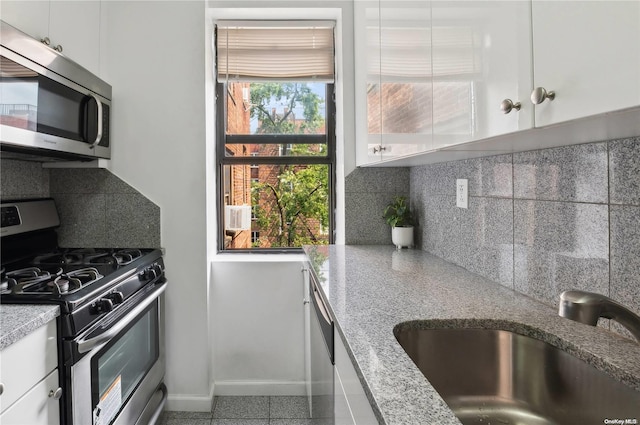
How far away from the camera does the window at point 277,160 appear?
2.57 m

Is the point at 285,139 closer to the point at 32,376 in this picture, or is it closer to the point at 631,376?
the point at 32,376

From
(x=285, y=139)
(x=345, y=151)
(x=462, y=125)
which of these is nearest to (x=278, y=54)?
(x=285, y=139)

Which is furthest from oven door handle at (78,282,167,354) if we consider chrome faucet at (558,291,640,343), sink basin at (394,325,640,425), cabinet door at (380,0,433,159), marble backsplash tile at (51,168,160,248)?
chrome faucet at (558,291,640,343)

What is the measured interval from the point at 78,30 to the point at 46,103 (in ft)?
1.85

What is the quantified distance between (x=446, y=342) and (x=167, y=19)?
2.18 meters

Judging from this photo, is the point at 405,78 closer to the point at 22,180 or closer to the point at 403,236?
the point at 403,236

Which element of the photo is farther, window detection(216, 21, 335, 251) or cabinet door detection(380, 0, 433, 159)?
window detection(216, 21, 335, 251)

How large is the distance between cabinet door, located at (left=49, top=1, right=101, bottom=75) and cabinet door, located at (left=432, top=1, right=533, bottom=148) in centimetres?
156

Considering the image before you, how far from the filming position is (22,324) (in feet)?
3.52

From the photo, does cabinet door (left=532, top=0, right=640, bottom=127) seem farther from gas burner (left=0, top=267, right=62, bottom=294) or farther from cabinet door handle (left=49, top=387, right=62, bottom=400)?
gas burner (left=0, top=267, right=62, bottom=294)

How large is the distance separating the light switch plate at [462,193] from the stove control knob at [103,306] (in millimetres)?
1424

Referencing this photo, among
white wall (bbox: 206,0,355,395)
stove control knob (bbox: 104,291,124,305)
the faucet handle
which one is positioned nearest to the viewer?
the faucet handle

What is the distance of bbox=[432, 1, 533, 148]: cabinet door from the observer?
75 cm

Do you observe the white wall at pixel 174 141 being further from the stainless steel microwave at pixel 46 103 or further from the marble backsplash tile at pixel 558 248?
the marble backsplash tile at pixel 558 248
